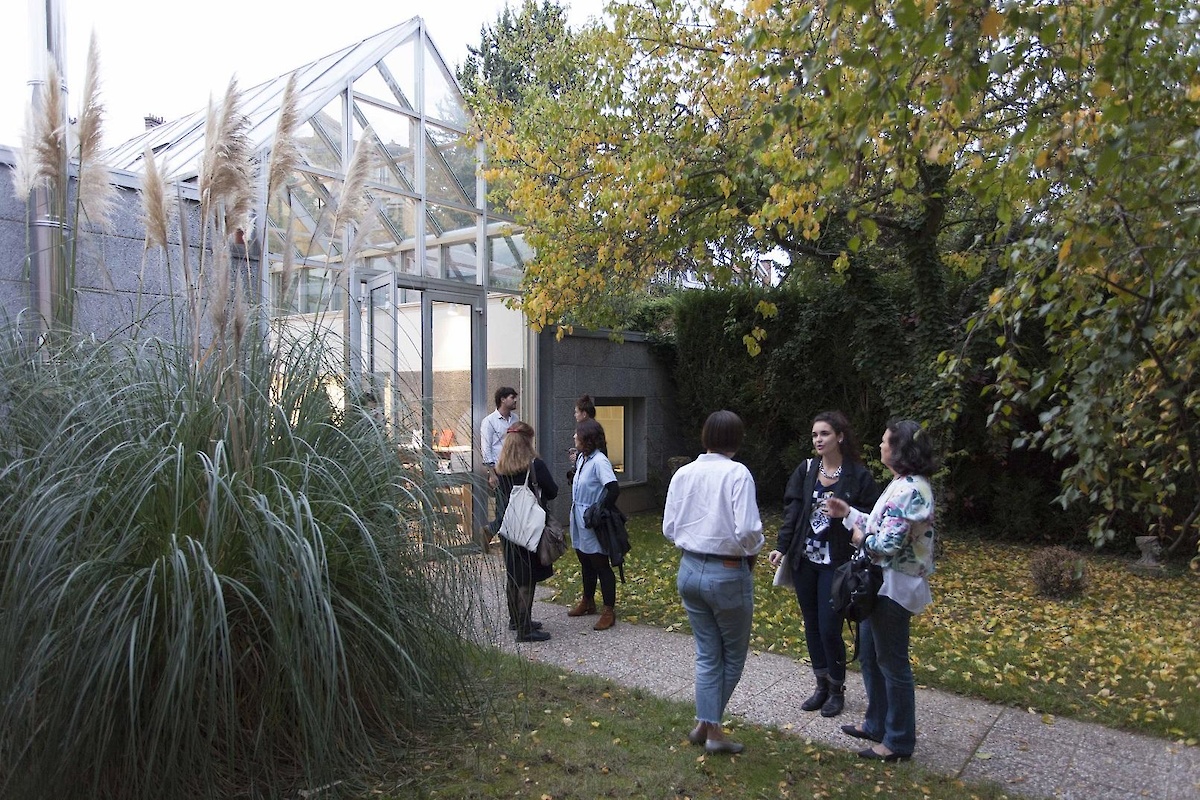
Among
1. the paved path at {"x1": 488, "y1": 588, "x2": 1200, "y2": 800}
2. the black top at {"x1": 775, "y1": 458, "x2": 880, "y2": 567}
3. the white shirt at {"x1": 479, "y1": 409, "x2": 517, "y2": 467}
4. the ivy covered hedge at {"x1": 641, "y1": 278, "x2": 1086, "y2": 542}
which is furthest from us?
the ivy covered hedge at {"x1": 641, "y1": 278, "x2": 1086, "y2": 542}

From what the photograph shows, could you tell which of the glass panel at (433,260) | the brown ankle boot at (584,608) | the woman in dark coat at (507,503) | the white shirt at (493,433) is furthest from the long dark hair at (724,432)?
the glass panel at (433,260)

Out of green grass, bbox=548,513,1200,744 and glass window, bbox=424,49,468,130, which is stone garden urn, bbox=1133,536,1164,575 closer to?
green grass, bbox=548,513,1200,744

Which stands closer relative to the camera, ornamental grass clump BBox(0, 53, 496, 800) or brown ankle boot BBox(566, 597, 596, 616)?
ornamental grass clump BBox(0, 53, 496, 800)

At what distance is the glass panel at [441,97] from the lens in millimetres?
9234

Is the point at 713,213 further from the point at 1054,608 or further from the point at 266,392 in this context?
the point at 266,392

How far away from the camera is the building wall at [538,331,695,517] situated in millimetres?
10500

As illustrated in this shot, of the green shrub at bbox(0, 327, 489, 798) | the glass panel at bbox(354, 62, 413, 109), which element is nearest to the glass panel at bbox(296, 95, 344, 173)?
the glass panel at bbox(354, 62, 413, 109)

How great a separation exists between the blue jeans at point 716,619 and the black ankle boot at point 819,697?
827mm

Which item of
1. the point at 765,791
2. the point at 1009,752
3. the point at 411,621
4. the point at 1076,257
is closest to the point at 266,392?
the point at 411,621

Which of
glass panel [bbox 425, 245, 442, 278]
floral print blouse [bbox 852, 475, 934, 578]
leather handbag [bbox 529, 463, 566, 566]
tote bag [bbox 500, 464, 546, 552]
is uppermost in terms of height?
glass panel [bbox 425, 245, 442, 278]

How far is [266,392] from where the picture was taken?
344 centimetres

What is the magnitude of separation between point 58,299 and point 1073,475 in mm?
4658

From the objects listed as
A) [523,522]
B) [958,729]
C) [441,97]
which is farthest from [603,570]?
[441,97]

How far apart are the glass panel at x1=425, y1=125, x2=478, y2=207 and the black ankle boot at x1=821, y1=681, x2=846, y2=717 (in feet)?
22.1
